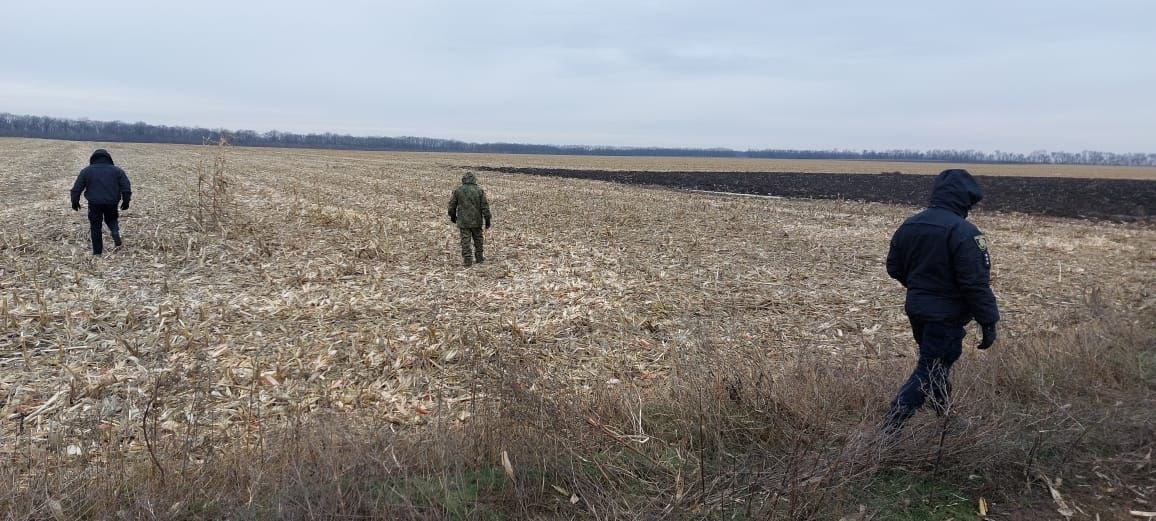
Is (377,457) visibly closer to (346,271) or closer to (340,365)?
(340,365)

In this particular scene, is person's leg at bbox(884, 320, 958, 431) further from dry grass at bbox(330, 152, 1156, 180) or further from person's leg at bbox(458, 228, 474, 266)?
dry grass at bbox(330, 152, 1156, 180)

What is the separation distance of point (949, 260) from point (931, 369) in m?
0.81

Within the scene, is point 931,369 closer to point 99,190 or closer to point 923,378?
point 923,378

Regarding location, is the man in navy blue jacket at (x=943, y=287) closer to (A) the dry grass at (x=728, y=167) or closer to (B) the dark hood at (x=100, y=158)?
(B) the dark hood at (x=100, y=158)

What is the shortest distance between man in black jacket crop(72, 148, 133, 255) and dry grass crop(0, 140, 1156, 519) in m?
0.61

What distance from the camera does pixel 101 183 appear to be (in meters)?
12.1

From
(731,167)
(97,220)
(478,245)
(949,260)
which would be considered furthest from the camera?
(731,167)

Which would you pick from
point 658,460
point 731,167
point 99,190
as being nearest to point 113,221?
point 99,190

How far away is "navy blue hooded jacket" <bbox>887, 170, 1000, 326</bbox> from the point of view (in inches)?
184

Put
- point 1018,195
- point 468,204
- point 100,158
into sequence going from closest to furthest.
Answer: point 100,158
point 468,204
point 1018,195

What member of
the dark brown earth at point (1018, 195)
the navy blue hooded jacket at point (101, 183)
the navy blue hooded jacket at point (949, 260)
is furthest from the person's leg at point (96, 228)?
the dark brown earth at point (1018, 195)

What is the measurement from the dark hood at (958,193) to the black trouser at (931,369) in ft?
2.86

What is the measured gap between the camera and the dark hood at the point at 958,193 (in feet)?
15.9

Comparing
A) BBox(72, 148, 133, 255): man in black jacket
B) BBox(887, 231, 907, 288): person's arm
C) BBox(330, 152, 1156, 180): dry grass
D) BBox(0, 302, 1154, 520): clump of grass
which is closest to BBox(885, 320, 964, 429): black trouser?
BBox(0, 302, 1154, 520): clump of grass
